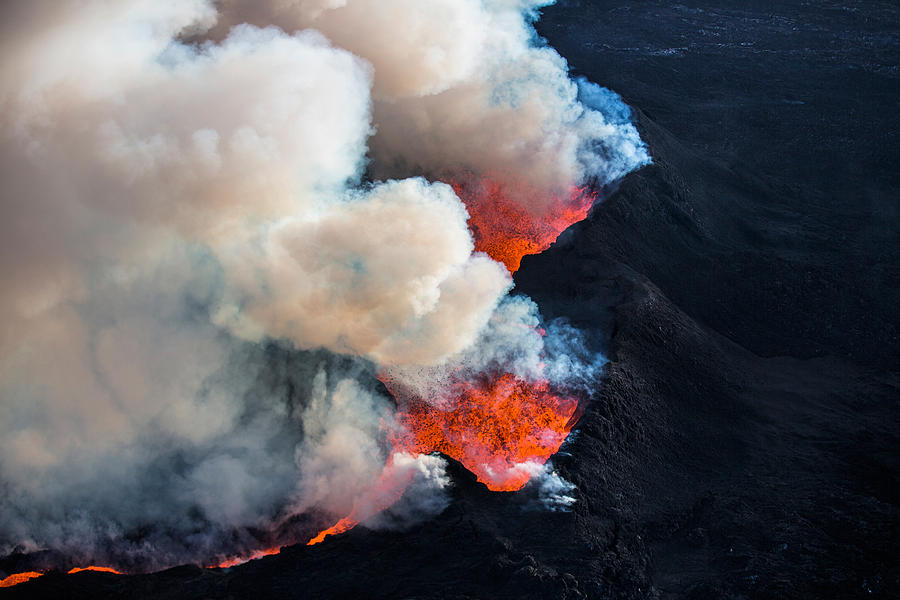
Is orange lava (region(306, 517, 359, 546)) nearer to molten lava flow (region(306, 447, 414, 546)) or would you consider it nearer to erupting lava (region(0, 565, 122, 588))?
molten lava flow (region(306, 447, 414, 546))

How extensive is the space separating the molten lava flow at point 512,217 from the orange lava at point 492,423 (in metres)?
6.30

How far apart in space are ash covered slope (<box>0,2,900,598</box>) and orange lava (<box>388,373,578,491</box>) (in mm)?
949

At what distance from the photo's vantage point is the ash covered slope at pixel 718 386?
468 inches

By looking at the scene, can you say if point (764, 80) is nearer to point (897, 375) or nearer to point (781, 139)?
point (781, 139)

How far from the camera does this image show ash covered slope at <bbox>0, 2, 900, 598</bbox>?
39.0ft

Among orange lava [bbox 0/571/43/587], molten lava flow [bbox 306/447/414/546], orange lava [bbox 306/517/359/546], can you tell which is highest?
molten lava flow [bbox 306/447/414/546]

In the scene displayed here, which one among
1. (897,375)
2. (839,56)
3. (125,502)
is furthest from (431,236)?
(839,56)

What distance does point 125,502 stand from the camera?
14.4 metres

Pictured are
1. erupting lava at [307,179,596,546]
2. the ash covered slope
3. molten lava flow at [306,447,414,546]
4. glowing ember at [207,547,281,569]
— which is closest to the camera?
the ash covered slope

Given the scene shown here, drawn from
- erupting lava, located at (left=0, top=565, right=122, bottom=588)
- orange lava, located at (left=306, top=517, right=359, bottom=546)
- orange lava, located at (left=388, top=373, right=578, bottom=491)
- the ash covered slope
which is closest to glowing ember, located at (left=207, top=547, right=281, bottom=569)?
orange lava, located at (left=306, top=517, right=359, bottom=546)

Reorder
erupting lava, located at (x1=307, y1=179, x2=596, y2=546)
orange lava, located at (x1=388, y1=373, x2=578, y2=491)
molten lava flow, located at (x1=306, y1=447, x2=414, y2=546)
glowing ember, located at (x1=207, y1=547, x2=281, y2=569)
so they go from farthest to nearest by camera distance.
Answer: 1. orange lava, located at (x1=388, y1=373, x2=578, y2=491)
2. erupting lava, located at (x1=307, y1=179, x2=596, y2=546)
3. glowing ember, located at (x1=207, y1=547, x2=281, y2=569)
4. molten lava flow, located at (x1=306, y1=447, x2=414, y2=546)

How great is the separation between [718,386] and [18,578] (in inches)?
563

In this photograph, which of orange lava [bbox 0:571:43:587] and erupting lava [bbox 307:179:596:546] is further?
erupting lava [bbox 307:179:596:546]

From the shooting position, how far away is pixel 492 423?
15.3m
